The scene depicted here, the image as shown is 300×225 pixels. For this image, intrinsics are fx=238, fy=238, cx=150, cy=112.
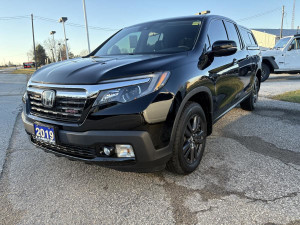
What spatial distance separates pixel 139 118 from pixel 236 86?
7.98ft

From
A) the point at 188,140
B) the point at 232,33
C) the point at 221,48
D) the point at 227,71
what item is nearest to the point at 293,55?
the point at 232,33

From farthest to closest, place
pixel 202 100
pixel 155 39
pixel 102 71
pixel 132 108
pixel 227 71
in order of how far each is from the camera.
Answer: pixel 227 71, pixel 155 39, pixel 202 100, pixel 102 71, pixel 132 108

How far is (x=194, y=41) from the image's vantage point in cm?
279

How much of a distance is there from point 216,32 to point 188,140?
1.68 metres

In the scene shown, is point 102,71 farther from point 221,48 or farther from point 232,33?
point 232,33

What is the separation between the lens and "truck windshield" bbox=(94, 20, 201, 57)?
2877 mm

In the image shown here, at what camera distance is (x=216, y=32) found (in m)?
3.28

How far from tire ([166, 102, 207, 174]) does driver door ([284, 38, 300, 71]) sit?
1016 centimetres

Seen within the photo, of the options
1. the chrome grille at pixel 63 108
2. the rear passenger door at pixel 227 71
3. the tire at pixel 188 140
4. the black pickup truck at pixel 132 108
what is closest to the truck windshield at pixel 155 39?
the black pickup truck at pixel 132 108

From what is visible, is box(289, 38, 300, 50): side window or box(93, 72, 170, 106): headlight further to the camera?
box(289, 38, 300, 50): side window

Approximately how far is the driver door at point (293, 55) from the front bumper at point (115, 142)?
10964mm

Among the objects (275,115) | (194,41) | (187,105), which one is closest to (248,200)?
(187,105)

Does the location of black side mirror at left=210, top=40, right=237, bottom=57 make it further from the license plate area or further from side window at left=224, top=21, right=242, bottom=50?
the license plate area

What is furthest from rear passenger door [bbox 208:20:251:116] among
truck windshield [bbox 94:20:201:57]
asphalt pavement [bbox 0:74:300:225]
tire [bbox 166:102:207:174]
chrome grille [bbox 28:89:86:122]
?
chrome grille [bbox 28:89:86:122]
